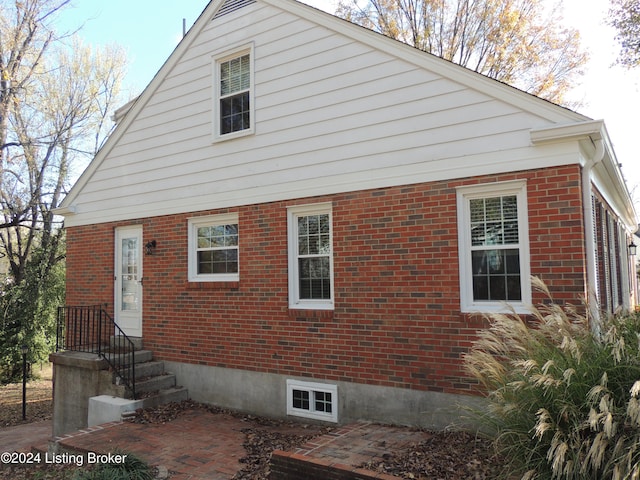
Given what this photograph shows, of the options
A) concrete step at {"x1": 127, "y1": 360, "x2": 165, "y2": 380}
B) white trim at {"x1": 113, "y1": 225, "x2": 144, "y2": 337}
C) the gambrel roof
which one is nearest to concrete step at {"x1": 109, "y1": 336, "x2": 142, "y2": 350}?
white trim at {"x1": 113, "y1": 225, "x2": 144, "y2": 337}

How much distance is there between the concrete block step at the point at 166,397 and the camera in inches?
299

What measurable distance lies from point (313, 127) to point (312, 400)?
13.0ft

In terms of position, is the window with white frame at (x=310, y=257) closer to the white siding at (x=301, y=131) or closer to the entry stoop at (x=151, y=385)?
the white siding at (x=301, y=131)

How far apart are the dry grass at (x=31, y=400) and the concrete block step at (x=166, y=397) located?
5.52 m

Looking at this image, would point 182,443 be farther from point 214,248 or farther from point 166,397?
point 214,248

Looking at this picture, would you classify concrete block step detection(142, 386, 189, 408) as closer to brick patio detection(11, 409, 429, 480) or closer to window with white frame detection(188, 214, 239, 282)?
brick patio detection(11, 409, 429, 480)

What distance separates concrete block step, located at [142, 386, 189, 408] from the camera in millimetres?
7598

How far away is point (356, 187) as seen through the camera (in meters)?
6.63

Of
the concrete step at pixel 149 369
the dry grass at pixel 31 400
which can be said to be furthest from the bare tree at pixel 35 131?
the concrete step at pixel 149 369

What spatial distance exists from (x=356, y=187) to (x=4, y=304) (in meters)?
13.5

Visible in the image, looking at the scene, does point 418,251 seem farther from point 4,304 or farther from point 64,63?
point 64,63

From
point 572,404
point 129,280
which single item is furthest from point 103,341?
point 572,404

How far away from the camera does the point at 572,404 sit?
3.46 meters

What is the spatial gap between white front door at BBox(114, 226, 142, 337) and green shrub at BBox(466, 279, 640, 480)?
717cm
